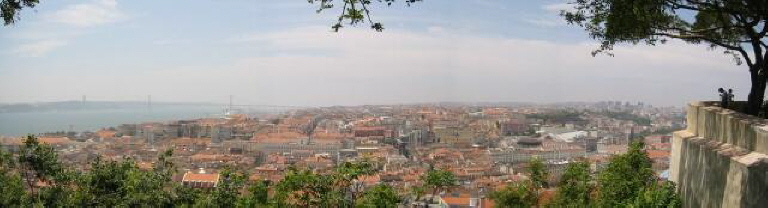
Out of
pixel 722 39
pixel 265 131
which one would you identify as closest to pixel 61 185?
pixel 722 39

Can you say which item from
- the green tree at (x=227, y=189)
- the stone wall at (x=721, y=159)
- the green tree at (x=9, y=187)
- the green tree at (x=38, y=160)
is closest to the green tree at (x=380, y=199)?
the green tree at (x=227, y=189)

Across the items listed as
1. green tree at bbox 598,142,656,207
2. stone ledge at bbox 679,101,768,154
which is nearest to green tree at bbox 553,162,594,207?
green tree at bbox 598,142,656,207

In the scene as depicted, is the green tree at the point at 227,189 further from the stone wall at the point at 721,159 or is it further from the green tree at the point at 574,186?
the stone wall at the point at 721,159

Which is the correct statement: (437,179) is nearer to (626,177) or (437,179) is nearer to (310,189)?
(310,189)

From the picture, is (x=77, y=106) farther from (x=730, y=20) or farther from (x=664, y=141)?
(x=730, y=20)

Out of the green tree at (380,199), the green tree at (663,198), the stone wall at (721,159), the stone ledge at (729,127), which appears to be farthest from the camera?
the green tree at (380,199)

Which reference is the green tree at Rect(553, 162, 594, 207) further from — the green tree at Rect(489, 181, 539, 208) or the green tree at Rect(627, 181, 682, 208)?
the green tree at Rect(627, 181, 682, 208)

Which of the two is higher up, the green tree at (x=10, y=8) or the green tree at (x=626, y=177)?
the green tree at (x=10, y=8)
